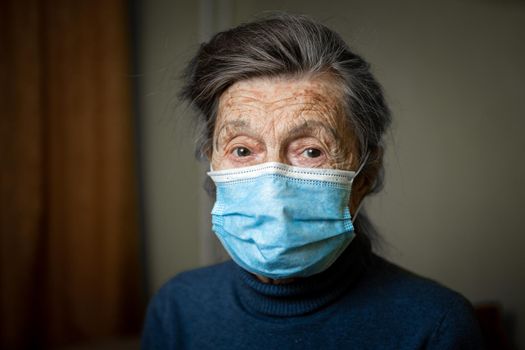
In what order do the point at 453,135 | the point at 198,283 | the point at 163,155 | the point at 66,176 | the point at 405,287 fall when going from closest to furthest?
the point at 405,287, the point at 198,283, the point at 453,135, the point at 66,176, the point at 163,155

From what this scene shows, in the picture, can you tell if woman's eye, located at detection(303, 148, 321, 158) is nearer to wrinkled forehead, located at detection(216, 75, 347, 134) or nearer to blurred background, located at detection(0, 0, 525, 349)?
wrinkled forehead, located at detection(216, 75, 347, 134)

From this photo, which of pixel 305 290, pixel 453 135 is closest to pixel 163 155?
pixel 453 135

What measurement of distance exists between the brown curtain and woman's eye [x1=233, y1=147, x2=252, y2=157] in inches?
63.2

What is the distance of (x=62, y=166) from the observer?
245cm

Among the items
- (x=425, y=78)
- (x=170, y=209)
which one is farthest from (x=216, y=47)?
(x=170, y=209)

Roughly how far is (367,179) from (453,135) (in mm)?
941

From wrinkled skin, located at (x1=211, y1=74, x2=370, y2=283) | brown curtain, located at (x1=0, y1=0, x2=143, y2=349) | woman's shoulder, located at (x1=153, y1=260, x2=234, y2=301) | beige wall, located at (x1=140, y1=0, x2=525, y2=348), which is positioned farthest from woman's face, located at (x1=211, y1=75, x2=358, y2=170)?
brown curtain, located at (x1=0, y1=0, x2=143, y2=349)

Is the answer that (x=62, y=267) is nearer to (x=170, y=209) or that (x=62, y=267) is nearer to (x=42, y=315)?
(x=42, y=315)

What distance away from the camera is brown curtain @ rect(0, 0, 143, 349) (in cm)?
228

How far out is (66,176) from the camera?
2.46 meters

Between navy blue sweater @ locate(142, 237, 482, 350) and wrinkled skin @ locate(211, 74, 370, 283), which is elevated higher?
wrinkled skin @ locate(211, 74, 370, 283)

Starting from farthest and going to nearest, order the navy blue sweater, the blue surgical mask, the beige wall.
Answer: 1. the beige wall
2. the navy blue sweater
3. the blue surgical mask

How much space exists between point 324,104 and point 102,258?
1946mm

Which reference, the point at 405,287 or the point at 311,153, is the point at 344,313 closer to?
the point at 405,287
